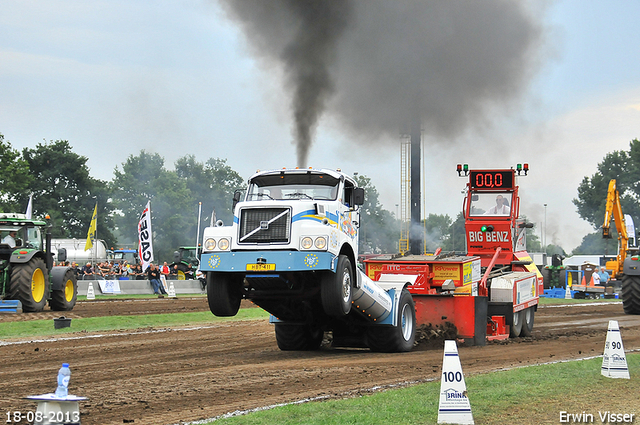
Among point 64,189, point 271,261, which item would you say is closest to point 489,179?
point 271,261

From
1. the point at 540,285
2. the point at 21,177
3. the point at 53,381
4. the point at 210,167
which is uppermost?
the point at 210,167

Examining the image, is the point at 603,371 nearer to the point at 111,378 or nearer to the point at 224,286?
the point at 224,286

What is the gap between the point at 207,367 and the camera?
10.8 m

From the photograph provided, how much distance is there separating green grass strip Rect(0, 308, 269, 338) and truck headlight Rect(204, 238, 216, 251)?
6.97 metres

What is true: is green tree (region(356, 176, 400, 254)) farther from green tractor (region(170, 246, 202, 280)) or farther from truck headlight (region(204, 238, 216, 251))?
truck headlight (region(204, 238, 216, 251))

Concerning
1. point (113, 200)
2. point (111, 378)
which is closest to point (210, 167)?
point (113, 200)

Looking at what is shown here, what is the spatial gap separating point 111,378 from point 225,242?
2727 millimetres

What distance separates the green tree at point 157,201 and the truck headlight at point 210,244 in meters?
74.1

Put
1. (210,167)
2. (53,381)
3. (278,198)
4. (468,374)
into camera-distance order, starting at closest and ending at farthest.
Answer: (53,381), (468,374), (278,198), (210,167)

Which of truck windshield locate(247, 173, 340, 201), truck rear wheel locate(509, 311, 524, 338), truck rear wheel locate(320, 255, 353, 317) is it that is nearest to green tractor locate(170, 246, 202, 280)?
truck rear wheel locate(509, 311, 524, 338)

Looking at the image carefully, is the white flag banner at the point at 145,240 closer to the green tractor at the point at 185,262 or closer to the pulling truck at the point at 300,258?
the green tractor at the point at 185,262

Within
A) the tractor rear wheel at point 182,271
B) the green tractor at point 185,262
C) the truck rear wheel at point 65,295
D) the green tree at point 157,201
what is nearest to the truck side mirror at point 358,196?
the truck rear wheel at point 65,295

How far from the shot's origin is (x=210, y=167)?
107 meters

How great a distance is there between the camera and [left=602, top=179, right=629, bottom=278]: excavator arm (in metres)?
31.3
